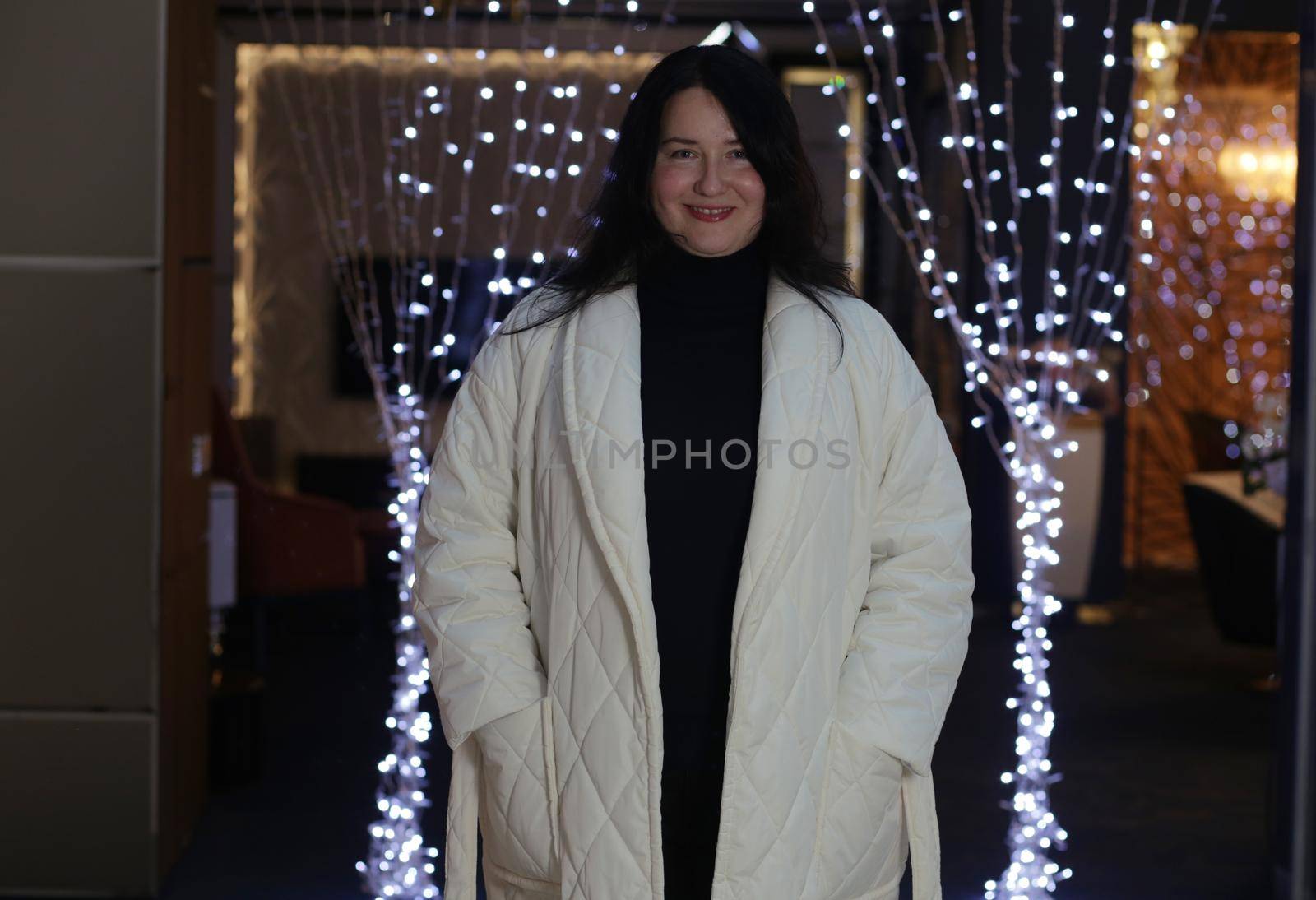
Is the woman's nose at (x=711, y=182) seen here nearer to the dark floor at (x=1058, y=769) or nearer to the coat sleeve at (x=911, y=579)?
the coat sleeve at (x=911, y=579)

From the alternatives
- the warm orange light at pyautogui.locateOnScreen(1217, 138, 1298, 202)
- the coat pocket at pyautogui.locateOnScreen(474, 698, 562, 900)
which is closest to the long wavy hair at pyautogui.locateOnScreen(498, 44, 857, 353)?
the coat pocket at pyautogui.locateOnScreen(474, 698, 562, 900)

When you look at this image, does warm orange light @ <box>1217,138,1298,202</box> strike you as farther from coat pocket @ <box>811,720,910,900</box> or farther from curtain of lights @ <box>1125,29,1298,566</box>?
coat pocket @ <box>811,720,910,900</box>

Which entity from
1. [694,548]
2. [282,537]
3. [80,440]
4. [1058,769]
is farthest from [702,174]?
[282,537]

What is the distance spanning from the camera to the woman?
4.99 feet

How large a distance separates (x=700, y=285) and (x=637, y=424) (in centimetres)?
20

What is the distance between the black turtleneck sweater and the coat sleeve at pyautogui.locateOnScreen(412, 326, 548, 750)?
17 centimetres

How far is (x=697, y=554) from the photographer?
157 cm

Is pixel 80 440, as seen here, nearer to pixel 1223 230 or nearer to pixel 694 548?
pixel 694 548

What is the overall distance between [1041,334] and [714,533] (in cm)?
481

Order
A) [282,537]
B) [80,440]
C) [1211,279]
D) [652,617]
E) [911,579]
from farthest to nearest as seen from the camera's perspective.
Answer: [1211,279] → [282,537] → [80,440] → [911,579] → [652,617]

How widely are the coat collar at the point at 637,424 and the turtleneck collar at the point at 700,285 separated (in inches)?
1.0

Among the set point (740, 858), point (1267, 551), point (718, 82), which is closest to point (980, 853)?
point (1267, 551)

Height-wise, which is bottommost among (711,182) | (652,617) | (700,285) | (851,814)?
(851,814)

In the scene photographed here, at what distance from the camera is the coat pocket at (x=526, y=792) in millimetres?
1568
